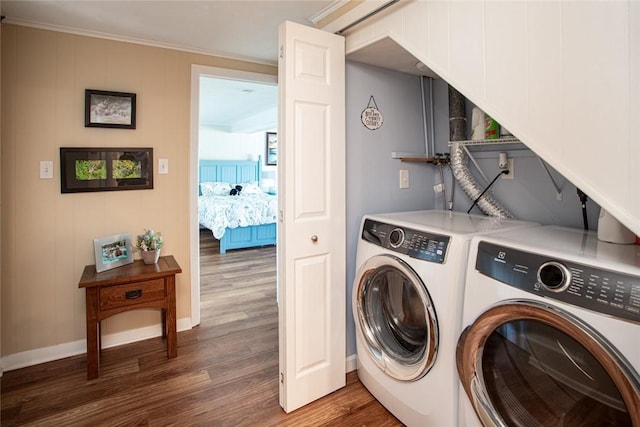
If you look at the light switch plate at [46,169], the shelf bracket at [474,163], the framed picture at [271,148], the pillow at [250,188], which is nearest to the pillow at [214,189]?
the pillow at [250,188]

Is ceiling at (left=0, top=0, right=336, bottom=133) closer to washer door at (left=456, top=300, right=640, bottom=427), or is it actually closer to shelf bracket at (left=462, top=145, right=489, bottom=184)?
shelf bracket at (left=462, top=145, right=489, bottom=184)

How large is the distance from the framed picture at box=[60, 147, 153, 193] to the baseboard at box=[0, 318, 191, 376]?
3.56 ft

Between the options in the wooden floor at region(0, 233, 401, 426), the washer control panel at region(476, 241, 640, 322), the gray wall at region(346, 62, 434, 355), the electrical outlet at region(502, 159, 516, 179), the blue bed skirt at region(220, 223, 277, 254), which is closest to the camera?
the washer control panel at region(476, 241, 640, 322)

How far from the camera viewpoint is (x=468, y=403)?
4.44 feet

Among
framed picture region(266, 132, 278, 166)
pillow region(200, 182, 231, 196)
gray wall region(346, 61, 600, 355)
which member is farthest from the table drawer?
framed picture region(266, 132, 278, 166)

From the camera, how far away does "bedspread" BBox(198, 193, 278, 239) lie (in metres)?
5.26

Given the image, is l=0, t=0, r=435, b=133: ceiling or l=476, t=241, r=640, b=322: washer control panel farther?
l=0, t=0, r=435, b=133: ceiling

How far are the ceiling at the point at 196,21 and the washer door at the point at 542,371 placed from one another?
57.7 inches

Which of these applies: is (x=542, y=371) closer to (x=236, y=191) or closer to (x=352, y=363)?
(x=352, y=363)

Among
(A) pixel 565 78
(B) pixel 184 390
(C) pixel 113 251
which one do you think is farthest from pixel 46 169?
(A) pixel 565 78

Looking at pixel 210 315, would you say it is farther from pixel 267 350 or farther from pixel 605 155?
pixel 605 155

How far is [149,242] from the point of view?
8.26 feet

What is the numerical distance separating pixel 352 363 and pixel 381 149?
1.39 meters

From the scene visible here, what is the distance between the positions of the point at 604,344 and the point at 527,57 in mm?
924
